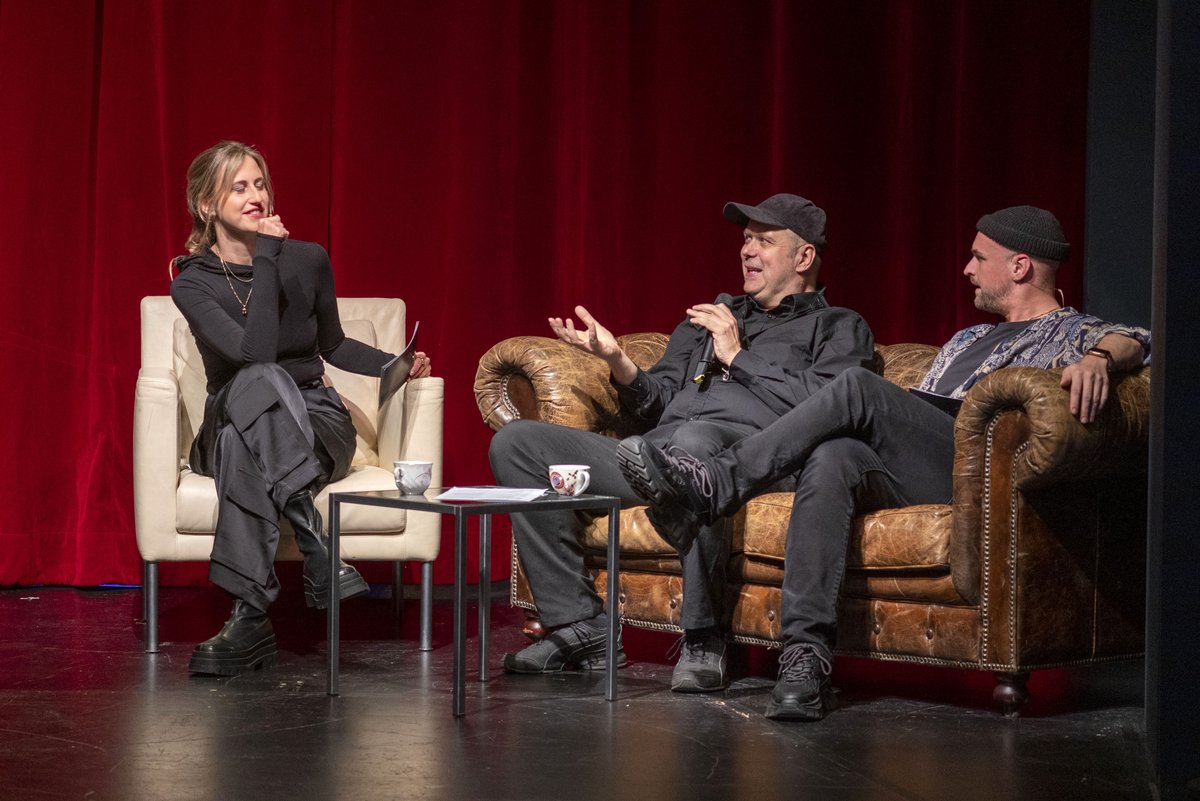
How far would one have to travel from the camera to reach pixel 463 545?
267 centimetres

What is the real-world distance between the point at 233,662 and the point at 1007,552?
1.69 m

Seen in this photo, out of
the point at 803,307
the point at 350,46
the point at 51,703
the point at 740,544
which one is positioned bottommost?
the point at 51,703

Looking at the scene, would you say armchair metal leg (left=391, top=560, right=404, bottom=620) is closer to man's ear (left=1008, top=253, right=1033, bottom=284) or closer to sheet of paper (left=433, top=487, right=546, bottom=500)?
sheet of paper (left=433, top=487, right=546, bottom=500)

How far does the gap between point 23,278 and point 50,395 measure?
379mm

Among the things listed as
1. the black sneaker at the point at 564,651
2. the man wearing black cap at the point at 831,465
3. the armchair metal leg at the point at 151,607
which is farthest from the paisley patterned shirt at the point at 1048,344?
the armchair metal leg at the point at 151,607

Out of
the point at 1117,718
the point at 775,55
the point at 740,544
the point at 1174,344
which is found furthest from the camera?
the point at 775,55

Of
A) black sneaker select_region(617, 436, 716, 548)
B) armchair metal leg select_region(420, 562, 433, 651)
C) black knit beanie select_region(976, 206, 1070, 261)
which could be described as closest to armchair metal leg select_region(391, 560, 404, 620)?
armchair metal leg select_region(420, 562, 433, 651)

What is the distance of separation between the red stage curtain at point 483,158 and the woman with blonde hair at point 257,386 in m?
0.90

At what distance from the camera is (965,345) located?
337 centimetres

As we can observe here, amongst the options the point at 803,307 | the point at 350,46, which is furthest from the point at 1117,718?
the point at 350,46

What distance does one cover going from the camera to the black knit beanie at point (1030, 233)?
330cm

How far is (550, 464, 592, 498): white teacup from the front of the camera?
2855 millimetres

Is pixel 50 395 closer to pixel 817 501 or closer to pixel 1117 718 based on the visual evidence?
pixel 817 501

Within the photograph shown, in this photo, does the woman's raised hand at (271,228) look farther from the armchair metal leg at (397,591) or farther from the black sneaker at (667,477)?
the black sneaker at (667,477)
